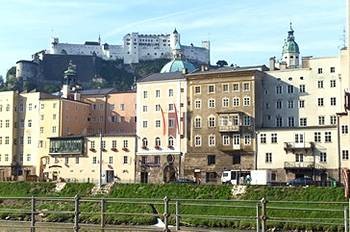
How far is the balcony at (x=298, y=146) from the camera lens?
7331 centimetres

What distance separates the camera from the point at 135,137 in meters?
85.2

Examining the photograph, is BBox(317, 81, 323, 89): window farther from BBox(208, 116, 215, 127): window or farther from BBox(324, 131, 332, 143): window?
BBox(208, 116, 215, 127): window

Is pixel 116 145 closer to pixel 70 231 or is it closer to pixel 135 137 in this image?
pixel 135 137

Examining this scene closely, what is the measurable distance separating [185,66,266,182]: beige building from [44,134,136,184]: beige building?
8246mm

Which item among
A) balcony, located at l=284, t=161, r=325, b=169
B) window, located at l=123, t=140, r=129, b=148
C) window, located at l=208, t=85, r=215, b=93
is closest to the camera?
balcony, located at l=284, t=161, r=325, b=169

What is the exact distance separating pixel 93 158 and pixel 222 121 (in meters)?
17.7

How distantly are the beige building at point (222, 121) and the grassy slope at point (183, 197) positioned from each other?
1219 cm

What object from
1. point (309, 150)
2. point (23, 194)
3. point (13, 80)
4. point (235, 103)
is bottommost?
point (23, 194)

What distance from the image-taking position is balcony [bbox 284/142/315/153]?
73312 millimetres

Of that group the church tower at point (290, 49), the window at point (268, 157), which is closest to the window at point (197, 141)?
the window at point (268, 157)

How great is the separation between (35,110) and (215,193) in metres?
38.3

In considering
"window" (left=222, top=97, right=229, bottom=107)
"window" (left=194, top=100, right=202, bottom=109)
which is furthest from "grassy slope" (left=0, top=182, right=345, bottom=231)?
"window" (left=222, top=97, right=229, bottom=107)

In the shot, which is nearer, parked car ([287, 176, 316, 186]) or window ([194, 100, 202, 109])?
parked car ([287, 176, 316, 186])

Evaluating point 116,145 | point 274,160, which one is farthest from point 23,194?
point 274,160
